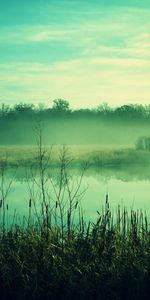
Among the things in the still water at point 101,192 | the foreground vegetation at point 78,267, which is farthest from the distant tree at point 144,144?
the foreground vegetation at point 78,267

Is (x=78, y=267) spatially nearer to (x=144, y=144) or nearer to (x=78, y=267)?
(x=78, y=267)

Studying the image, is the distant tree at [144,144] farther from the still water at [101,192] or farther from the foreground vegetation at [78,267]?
the foreground vegetation at [78,267]

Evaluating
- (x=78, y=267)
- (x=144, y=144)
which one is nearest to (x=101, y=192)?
(x=78, y=267)

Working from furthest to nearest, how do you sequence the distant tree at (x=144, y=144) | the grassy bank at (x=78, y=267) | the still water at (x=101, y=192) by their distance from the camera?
1. the distant tree at (x=144, y=144)
2. the still water at (x=101, y=192)
3. the grassy bank at (x=78, y=267)

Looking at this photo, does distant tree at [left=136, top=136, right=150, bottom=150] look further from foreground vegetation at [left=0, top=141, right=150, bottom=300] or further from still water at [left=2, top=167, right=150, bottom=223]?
foreground vegetation at [left=0, top=141, right=150, bottom=300]

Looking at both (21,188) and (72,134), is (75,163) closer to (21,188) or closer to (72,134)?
(21,188)

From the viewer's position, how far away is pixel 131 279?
6480 millimetres

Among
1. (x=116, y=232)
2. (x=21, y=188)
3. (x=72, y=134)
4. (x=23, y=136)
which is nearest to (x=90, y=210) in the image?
(x=21, y=188)

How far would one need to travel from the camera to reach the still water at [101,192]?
16094 millimetres

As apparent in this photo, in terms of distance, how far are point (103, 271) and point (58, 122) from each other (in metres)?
81.1

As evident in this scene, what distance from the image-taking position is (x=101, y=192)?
21.6m

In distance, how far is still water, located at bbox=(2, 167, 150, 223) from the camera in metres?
16.1

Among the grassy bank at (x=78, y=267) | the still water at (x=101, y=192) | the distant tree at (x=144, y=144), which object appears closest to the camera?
the grassy bank at (x=78, y=267)

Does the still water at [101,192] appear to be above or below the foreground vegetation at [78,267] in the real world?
below
